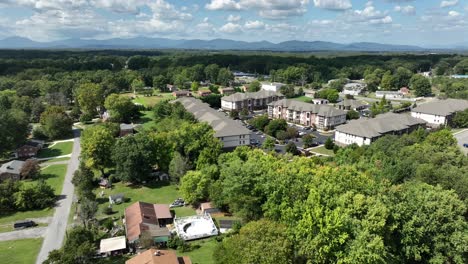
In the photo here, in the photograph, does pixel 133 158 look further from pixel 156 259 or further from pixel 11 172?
pixel 156 259

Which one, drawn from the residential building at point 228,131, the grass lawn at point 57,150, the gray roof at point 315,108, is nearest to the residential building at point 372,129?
the gray roof at point 315,108

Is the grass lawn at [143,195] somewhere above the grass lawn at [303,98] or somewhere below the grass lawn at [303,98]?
below

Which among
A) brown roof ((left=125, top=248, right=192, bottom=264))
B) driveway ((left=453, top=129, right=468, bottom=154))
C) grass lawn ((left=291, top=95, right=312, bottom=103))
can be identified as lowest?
brown roof ((left=125, top=248, right=192, bottom=264))

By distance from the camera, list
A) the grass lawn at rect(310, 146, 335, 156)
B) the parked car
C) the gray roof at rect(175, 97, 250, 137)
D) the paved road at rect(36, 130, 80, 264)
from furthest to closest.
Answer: the gray roof at rect(175, 97, 250, 137), the grass lawn at rect(310, 146, 335, 156), the parked car, the paved road at rect(36, 130, 80, 264)

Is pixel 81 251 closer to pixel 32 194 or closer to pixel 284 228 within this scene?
pixel 284 228

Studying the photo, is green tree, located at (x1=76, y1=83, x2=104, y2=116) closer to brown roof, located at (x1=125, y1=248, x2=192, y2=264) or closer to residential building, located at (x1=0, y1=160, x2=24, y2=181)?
residential building, located at (x1=0, y1=160, x2=24, y2=181)

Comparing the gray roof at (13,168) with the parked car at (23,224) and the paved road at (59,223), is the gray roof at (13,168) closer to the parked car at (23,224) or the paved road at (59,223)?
the paved road at (59,223)

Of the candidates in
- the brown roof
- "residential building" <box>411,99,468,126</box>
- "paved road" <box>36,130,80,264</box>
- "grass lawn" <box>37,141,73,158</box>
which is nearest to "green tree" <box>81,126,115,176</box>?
"paved road" <box>36,130,80,264</box>
